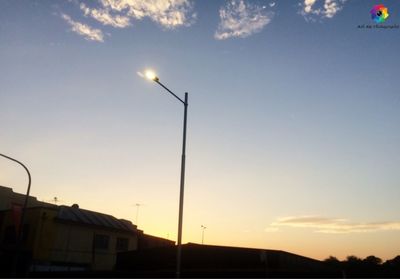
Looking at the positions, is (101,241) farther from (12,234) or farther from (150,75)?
(150,75)

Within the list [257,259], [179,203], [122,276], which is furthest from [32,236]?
[179,203]

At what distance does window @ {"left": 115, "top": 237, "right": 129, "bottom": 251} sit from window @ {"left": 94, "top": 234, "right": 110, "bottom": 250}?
1.77 m

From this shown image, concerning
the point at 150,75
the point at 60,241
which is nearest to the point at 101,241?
the point at 60,241

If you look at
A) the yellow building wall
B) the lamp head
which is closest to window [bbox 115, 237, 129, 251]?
the yellow building wall

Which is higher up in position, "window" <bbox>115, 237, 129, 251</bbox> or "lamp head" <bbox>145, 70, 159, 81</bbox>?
"lamp head" <bbox>145, 70, 159, 81</bbox>

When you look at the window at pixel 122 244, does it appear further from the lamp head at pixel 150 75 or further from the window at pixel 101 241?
the lamp head at pixel 150 75

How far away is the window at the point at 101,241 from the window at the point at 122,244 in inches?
69.7

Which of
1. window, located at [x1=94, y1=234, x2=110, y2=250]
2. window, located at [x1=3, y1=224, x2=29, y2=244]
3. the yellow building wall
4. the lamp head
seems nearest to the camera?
the lamp head

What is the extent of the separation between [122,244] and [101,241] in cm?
360

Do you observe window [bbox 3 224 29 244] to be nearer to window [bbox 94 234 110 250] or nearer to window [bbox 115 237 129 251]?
window [bbox 94 234 110 250]

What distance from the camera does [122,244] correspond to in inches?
2012

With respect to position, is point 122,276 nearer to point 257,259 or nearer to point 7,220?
point 257,259

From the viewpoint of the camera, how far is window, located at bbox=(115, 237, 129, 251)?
50.5 meters

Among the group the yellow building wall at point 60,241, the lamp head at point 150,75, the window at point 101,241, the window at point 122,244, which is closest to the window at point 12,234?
the yellow building wall at point 60,241
